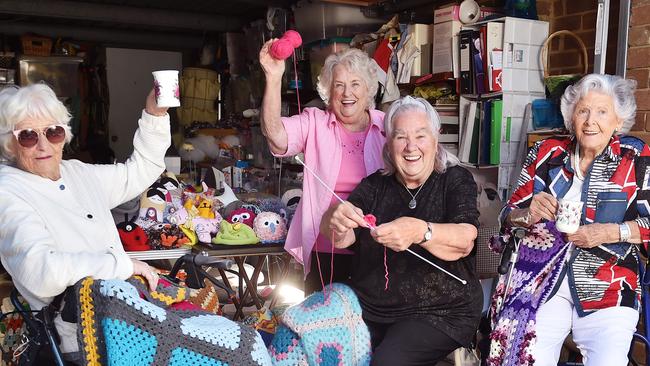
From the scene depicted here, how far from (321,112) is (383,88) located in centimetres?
191

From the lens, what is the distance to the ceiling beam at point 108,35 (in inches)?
285

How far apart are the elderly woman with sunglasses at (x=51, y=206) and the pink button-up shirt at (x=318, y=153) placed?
63 cm

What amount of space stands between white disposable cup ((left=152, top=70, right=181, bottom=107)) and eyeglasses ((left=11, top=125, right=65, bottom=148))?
1.12 ft

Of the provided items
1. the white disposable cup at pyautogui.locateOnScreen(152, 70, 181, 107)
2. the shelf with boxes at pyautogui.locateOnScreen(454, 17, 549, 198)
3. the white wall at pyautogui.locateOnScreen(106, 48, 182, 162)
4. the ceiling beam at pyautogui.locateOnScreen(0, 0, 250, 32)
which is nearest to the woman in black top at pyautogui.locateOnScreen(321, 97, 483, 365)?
the white disposable cup at pyautogui.locateOnScreen(152, 70, 181, 107)

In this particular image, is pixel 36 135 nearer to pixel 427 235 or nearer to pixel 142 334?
pixel 142 334

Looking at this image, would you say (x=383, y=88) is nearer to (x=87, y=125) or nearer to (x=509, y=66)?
(x=509, y=66)

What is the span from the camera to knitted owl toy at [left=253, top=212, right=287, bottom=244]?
9.97 ft

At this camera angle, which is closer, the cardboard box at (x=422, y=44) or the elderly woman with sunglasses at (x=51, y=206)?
the elderly woman with sunglasses at (x=51, y=206)

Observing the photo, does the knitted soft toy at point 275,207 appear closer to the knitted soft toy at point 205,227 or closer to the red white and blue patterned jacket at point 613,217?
the knitted soft toy at point 205,227

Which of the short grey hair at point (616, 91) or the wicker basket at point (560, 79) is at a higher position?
the wicker basket at point (560, 79)

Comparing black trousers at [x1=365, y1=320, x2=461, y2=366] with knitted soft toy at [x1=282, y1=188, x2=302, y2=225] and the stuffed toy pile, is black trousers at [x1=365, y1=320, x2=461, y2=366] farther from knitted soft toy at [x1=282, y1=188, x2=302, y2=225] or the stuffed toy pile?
knitted soft toy at [x1=282, y1=188, x2=302, y2=225]

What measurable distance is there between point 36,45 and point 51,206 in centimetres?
635

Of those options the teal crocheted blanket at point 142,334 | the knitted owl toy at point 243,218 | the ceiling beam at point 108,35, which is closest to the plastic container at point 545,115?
the knitted owl toy at point 243,218

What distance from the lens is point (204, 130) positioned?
6.67 metres
